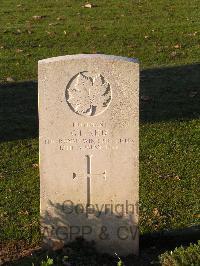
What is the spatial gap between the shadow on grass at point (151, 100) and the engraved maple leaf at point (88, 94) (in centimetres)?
376

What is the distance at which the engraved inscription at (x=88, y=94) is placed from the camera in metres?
5.59

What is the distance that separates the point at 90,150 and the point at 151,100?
5201 millimetres

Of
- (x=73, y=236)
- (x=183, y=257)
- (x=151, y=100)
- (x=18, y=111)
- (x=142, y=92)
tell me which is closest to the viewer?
(x=183, y=257)

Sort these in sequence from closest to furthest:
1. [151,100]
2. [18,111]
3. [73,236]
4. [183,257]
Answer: [183,257] < [73,236] < [18,111] < [151,100]

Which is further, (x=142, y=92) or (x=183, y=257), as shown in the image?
(x=142, y=92)

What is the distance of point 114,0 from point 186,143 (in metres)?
11.5

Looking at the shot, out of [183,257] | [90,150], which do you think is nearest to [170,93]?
[90,150]

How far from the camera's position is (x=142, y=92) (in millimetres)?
11172

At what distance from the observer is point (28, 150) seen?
884 centimetres

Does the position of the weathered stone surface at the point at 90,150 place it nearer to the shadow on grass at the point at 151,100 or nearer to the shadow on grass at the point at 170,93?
the shadow on grass at the point at 151,100

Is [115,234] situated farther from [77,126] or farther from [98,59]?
[98,59]

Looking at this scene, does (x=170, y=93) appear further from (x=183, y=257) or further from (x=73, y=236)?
(x=183, y=257)

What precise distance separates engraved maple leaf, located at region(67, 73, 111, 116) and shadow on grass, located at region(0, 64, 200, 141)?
3.76 m

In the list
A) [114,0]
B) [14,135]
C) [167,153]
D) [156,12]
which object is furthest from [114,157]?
[114,0]
